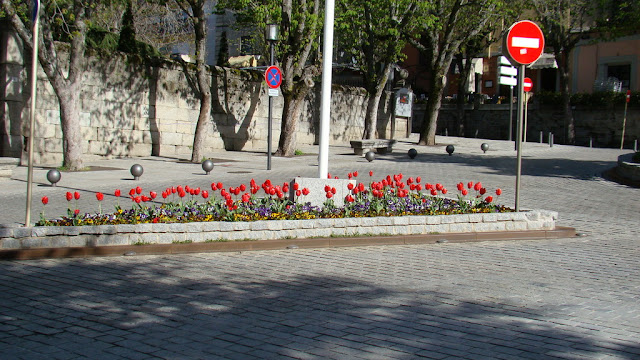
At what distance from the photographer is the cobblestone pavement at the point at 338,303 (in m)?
4.59

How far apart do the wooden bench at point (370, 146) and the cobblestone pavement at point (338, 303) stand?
49.2 feet

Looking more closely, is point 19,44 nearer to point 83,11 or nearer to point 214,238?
point 83,11

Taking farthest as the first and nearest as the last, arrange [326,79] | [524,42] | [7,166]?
[7,166] → [524,42] → [326,79]

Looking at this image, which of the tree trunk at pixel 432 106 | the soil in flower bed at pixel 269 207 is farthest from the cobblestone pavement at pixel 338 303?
the tree trunk at pixel 432 106

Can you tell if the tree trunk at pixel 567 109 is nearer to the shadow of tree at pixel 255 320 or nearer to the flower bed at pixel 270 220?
the flower bed at pixel 270 220

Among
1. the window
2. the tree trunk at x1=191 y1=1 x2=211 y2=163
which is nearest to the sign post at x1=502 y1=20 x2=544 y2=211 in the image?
the tree trunk at x1=191 y1=1 x2=211 y2=163

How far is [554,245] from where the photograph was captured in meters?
9.07

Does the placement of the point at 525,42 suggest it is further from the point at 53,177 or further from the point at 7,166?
the point at 7,166

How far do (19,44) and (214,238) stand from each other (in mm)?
12119

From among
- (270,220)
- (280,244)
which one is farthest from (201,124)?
(280,244)

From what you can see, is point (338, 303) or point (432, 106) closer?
point (338, 303)

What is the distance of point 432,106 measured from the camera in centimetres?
2958

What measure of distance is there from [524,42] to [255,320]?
279 inches

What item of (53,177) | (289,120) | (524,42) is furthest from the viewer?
(289,120)
